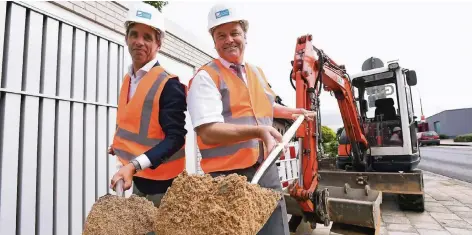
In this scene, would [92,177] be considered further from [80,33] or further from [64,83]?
[80,33]

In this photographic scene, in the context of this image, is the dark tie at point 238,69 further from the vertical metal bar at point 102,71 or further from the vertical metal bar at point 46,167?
the vertical metal bar at point 102,71

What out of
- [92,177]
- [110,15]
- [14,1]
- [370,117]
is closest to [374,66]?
[370,117]

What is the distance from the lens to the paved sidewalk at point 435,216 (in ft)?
14.5

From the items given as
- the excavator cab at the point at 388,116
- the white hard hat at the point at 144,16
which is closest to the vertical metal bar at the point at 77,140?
the white hard hat at the point at 144,16

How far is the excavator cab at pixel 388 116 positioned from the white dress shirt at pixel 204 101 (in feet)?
16.6

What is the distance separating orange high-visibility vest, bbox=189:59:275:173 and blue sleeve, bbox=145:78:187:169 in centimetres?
15

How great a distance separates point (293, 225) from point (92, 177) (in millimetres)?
2726

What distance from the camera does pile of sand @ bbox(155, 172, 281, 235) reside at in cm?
92

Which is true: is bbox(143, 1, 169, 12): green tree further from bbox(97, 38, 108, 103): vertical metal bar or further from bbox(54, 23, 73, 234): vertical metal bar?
bbox(54, 23, 73, 234): vertical metal bar

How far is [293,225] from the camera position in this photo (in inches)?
159

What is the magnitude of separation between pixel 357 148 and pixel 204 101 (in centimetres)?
487

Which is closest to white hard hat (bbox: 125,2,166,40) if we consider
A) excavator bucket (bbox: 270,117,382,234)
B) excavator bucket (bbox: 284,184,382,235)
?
excavator bucket (bbox: 270,117,382,234)

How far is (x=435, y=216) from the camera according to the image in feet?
17.1

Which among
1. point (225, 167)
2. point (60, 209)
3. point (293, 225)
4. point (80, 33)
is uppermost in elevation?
point (80, 33)
